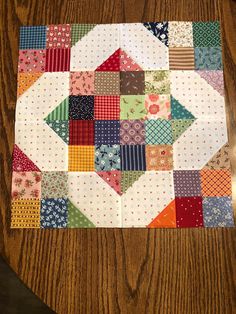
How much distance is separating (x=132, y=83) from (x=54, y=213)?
422mm

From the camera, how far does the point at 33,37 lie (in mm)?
1140

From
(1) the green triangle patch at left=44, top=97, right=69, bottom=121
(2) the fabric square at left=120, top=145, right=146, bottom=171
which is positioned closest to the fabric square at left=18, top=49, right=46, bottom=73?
(1) the green triangle patch at left=44, top=97, right=69, bottom=121

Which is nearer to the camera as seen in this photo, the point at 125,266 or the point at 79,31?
the point at 125,266

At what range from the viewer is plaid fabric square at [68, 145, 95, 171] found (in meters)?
1.06

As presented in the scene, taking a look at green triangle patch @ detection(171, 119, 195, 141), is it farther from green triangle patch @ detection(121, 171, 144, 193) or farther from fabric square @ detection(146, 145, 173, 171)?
green triangle patch @ detection(121, 171, 144, 193)

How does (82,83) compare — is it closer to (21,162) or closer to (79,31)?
(79,31)

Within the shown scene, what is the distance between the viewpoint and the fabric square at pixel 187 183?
1044 mm

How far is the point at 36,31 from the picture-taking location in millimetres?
1143

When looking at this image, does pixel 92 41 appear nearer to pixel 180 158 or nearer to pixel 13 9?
pixel 13 9

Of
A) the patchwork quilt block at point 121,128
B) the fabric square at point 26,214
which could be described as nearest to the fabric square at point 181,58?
the patchwork quilt block at point 121,128

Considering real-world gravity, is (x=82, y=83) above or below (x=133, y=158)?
above

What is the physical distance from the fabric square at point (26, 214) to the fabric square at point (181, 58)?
0.54 m

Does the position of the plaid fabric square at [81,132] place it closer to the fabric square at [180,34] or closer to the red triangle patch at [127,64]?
the red triangle patch at [127,64]

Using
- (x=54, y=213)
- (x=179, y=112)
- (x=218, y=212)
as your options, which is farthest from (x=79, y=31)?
(x=218, y=212)
